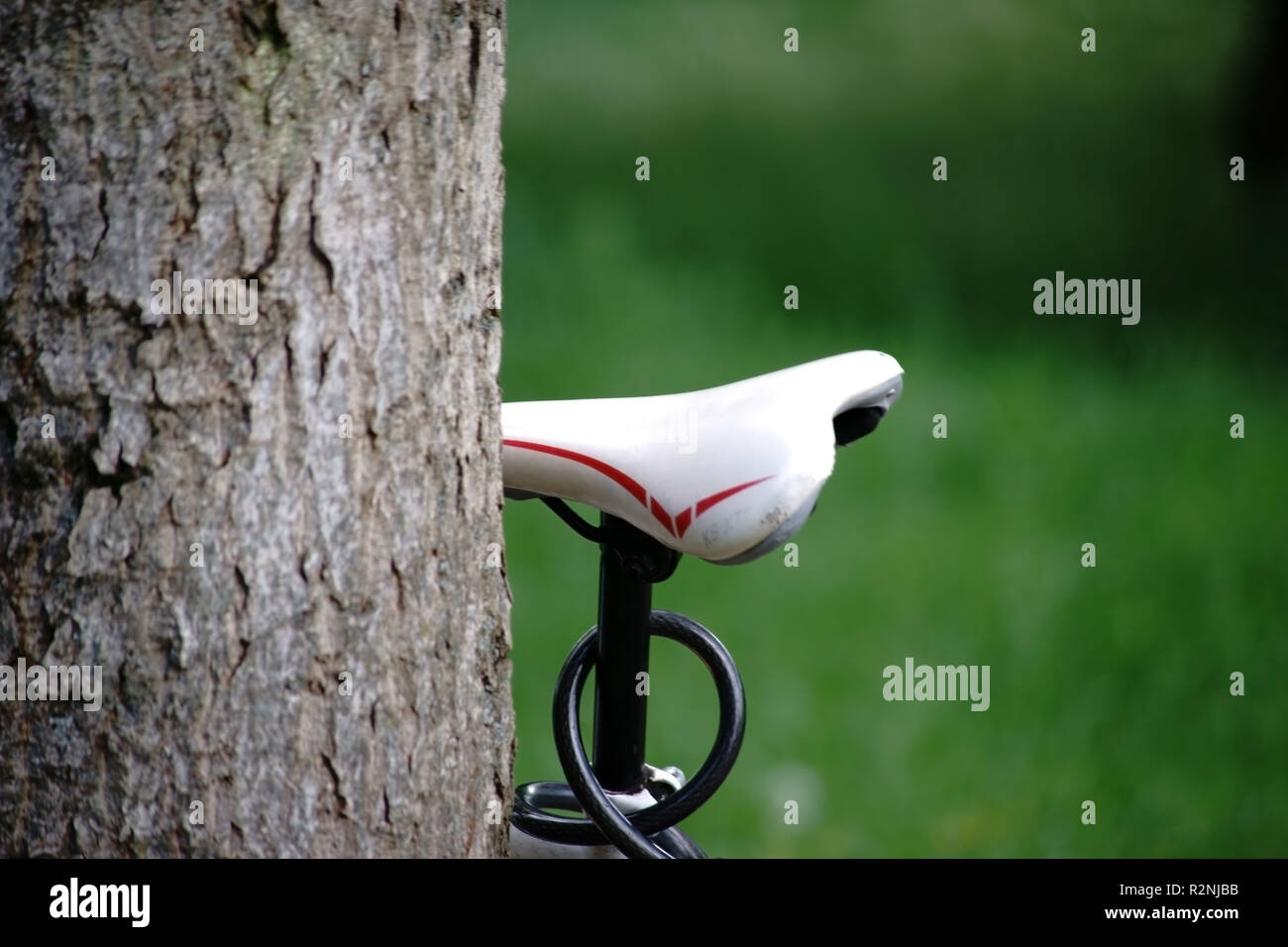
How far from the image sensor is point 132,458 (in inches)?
42.7

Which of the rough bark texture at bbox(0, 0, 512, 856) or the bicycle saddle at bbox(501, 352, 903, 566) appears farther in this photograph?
the bicycle saddle at bbox(501, 352, 903, 566)

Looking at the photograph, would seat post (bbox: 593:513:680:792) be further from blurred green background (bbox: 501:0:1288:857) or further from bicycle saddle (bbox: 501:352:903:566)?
blurred green background (bbox: 501:0:1288:857)

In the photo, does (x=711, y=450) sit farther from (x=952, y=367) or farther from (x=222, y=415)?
(x=952, y=367)

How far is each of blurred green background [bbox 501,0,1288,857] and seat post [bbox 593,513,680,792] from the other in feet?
6.78

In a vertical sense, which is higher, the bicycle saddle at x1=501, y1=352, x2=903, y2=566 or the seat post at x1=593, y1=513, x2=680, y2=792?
the bicycle saddle at x1=501, y1=352, x2=903, y2=566

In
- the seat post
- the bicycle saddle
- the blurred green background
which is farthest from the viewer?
the blurred green background

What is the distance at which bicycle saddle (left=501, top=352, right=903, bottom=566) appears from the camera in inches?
47.5

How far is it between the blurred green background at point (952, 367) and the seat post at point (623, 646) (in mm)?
2066

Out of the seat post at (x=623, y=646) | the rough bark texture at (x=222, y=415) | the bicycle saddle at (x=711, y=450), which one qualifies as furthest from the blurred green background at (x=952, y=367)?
the rough bark texture at (x=222, y=415)

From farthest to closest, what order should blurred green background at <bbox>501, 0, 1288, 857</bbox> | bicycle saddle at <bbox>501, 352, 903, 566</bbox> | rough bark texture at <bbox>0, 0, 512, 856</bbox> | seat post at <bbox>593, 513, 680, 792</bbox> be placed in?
1. blurred green background at <bbox>501, 0, 1288, 857</bbox>
2. seat post at <bbox>593, 513, 680, 792</bbox>
3. bicycle saddle at <bbox>501, 352, 903, 566</bbox>
4. rough bark texture at <bbox>0, 0, 512, 856</bbox>

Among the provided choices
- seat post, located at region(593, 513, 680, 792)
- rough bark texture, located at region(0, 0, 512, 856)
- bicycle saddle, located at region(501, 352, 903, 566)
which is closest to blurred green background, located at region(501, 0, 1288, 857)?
seat post, located at region(593, 513, 680, 792)

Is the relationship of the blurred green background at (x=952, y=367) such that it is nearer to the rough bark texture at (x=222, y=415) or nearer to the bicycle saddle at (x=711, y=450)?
the bicycle saddle at (x=711, y=450)

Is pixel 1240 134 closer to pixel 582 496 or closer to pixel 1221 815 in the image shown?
pixel 1221 815

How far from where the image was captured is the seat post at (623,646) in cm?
137
